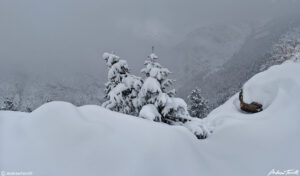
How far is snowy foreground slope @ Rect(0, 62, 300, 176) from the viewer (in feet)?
11.1

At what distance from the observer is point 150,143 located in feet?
13.0

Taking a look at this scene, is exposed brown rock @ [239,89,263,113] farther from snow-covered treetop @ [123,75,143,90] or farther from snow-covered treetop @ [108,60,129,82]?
snow-covered treetop @ [108,60,129,82]

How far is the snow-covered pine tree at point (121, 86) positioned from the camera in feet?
38.2

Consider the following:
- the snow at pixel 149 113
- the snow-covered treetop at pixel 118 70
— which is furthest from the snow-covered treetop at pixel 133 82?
the snow at pixel 149 113

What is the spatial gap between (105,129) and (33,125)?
173cm

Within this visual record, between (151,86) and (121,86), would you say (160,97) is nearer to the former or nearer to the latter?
(151,86)

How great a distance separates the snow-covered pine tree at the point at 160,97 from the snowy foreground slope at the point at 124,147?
3195 millimetres

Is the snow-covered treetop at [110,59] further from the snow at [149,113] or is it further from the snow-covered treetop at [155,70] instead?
the snow at [149,113]

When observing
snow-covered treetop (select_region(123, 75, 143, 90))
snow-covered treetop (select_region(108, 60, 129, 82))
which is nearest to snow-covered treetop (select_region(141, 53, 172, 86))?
snow-covered treetop (select_region(123, 75, 143, 90))

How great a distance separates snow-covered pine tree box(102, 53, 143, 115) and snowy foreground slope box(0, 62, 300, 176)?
240 inches

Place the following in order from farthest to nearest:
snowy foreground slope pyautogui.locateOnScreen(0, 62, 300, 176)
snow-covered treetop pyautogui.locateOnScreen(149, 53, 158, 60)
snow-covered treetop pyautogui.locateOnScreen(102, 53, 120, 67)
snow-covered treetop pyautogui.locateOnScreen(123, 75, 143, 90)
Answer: snow-covered treetop pyautogui.locateOnScreen(102, 53, 120, 67) < snow-covered treetop pyautogui.locateOnScreen(123, 75, 143, 90) < snow-covered treetop pyautogui.locateOnScreen(149, 53, 158, 60) < snowy foreground slope pyautogui.locateOnScreen(0, 62, 300, 176)

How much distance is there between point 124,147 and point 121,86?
8090 mm

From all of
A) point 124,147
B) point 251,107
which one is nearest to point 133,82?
Answer: point 251,107

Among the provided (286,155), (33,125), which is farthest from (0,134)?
(286,155)
